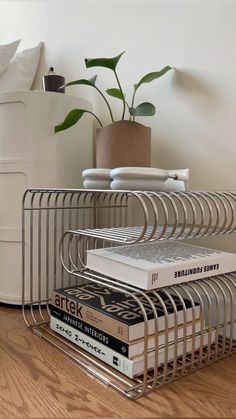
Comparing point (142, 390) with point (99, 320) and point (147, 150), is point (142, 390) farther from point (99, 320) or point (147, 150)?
point (147, 150)

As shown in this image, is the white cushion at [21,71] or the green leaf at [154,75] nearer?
the green leaf at [154,75]

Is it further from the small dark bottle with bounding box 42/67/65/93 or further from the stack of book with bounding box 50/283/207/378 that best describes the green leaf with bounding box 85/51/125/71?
the stack of book with bounding box 50/283/207/378

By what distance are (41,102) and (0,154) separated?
18 cm

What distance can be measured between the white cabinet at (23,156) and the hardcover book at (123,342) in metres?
0.29

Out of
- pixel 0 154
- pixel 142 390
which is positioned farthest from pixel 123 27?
pixel 142 390

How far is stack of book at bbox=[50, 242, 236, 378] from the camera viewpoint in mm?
554

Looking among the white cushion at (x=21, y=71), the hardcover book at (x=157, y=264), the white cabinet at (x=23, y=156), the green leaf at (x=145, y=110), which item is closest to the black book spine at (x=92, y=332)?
the hardcover book at (x=157, y=264)

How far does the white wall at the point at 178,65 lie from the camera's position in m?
Result: 0.76

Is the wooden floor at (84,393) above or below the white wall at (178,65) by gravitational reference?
below

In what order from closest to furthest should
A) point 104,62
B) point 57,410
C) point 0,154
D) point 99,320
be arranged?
point 57,410 → point 99,320 → point 104,62 → point 0,154

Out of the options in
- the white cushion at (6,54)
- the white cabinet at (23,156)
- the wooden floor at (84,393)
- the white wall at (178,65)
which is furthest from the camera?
the white cushion at (6,54)

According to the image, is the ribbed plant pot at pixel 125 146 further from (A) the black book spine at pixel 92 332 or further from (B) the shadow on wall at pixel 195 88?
(A) the black book spine at pixel 92 332

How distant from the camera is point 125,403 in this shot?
506mm

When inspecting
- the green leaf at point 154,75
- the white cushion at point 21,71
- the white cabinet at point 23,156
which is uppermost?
the white cushion at point 21,71
